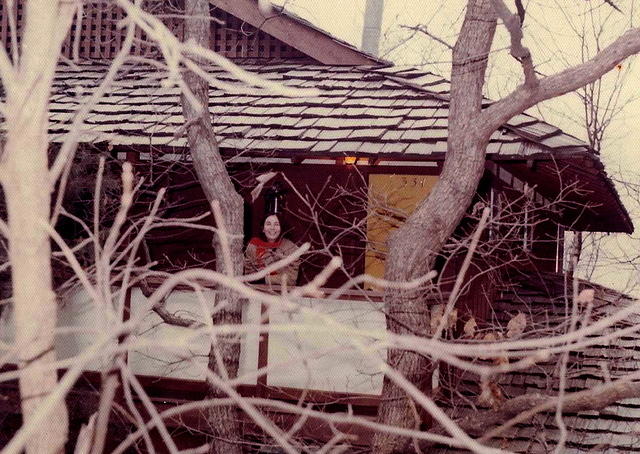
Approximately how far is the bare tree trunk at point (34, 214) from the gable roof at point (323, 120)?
4.52 meters

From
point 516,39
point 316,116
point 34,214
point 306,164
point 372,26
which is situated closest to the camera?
point 34,214

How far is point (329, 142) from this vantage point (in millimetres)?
9445

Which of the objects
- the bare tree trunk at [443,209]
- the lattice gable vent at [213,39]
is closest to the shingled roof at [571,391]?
the bare tree trunk at [443,209]

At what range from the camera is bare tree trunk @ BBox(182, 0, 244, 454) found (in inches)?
317

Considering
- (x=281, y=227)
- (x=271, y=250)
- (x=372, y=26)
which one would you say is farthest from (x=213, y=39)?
(x=372, y=26)

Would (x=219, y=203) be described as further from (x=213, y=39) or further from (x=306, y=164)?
(x=213, y=39)

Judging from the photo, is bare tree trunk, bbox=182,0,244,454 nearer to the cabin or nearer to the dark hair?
the cabin

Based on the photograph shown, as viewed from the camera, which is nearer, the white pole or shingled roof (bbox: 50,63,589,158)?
shingled roof (bbox: 50,63,589,158)

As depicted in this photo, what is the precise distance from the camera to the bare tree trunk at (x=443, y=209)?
24.3 ft

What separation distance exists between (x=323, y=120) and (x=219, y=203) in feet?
7.02

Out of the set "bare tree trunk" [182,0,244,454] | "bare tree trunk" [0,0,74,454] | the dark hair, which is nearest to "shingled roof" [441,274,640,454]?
"bare tree trunk" [182,0,244,454]

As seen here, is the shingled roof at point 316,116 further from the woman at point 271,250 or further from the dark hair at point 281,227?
the dark hair at point 281,227

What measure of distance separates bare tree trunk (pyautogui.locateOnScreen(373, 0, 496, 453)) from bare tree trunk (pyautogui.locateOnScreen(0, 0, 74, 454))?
13.2ft

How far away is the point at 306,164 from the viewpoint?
35.9ft
